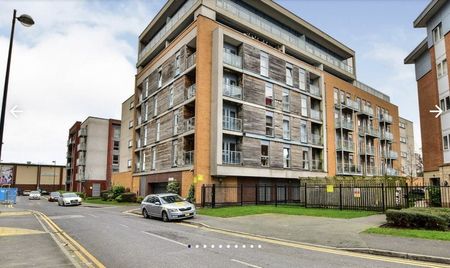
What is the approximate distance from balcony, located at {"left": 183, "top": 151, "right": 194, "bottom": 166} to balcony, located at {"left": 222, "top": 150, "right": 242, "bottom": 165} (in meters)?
2.77

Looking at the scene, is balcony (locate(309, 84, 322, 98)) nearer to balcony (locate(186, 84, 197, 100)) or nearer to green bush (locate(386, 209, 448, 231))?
balcony (locate(186, 84, 197, 100))

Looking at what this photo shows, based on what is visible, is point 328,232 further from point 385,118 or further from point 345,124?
point 385,118

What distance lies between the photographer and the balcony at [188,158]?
3036cm

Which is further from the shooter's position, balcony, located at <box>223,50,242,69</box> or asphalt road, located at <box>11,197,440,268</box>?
balcony, located at <box>223,50,242,69</box>

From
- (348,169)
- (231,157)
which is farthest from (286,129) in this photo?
(348,169)

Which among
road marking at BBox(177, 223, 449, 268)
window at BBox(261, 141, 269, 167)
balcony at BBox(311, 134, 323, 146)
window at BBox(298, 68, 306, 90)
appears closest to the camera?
road marking at BBox(177, 223, 449, 268)

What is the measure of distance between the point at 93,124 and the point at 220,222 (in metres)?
61.7

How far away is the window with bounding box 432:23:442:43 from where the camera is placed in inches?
1082

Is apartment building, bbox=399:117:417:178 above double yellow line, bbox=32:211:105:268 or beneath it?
above

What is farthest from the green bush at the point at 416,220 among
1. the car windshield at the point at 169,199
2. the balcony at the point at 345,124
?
the balcony at the point at 345,124

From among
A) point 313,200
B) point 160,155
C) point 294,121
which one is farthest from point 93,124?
point 313,200

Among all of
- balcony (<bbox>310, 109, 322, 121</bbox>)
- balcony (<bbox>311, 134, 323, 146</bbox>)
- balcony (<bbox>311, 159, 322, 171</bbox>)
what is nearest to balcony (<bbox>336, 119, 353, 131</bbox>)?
balcony (<bbox>310, 109, 322, 121</bbox>)

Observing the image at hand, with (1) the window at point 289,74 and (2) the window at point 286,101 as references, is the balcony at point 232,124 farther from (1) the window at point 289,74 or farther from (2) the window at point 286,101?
(1) the window at point 289,74

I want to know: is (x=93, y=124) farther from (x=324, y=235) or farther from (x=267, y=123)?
(x=324, y=235)
